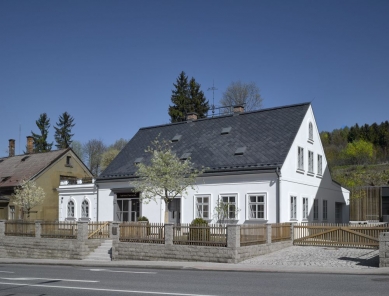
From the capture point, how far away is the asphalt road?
12.3 meters

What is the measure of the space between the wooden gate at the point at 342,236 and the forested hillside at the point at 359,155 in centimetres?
2569

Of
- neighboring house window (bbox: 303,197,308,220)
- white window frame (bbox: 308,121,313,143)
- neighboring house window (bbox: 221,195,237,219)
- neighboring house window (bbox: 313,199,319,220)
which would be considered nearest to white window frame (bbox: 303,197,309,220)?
neighboring house window (bbox: 303,197,308,220)

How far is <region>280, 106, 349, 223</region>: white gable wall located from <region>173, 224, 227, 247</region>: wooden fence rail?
7446 mm

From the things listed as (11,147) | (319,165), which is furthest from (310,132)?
(11,147)

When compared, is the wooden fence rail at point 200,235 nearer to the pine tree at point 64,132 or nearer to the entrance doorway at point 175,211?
the entrance doorway at point 175,211

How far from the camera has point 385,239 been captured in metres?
17.9

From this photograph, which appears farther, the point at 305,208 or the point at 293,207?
the point at 305,208

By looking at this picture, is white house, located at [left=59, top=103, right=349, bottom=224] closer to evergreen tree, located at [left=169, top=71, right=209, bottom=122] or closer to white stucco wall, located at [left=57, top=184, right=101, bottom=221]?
white stucco wall, located at [left=57, top=184, right=101, bottom=221]

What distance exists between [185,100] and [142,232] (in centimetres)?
4225

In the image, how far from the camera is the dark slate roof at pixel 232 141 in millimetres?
30922

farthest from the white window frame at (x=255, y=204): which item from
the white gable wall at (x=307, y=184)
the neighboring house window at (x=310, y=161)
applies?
the neighboring house window at (x=310, y=161)

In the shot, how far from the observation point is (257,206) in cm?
2981

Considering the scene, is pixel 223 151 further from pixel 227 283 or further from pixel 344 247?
pixel 227 283

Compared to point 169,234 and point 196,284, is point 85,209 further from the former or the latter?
point 196,284
